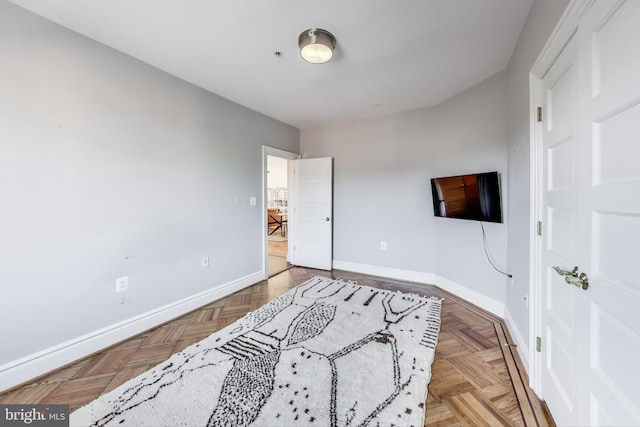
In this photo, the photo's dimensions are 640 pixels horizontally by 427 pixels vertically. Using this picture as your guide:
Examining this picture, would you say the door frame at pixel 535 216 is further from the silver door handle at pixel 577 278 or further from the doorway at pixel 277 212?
the doorway at pixel 277 212

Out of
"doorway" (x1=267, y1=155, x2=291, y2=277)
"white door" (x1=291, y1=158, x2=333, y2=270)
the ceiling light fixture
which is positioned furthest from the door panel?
"doorway" (x1=267, y1=155, x2=291, y2=277)

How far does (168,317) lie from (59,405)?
988mm

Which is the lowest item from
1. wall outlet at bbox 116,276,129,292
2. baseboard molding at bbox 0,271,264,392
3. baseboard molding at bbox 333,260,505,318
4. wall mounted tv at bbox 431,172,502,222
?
baseboard molding at bbox 0,271,264,392

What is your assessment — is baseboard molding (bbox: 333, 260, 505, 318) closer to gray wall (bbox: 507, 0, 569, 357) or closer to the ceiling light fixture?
gray wall (bbox: 507, 0, 569, 357)

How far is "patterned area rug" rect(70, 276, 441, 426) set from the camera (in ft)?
4.29

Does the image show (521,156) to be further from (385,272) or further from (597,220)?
(385,272)

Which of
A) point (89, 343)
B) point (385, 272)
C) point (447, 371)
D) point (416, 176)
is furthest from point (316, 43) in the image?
point (385, 272)

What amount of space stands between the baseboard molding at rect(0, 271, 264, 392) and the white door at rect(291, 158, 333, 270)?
1733 mm

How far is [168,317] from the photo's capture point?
2.41 meters

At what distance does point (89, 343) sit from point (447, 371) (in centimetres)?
273

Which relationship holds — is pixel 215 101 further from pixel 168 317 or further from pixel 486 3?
pixel 486 3

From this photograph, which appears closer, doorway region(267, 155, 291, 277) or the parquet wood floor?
the parquet wood floor

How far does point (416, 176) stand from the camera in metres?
3.38

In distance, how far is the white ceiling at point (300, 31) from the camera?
158 centimetres
